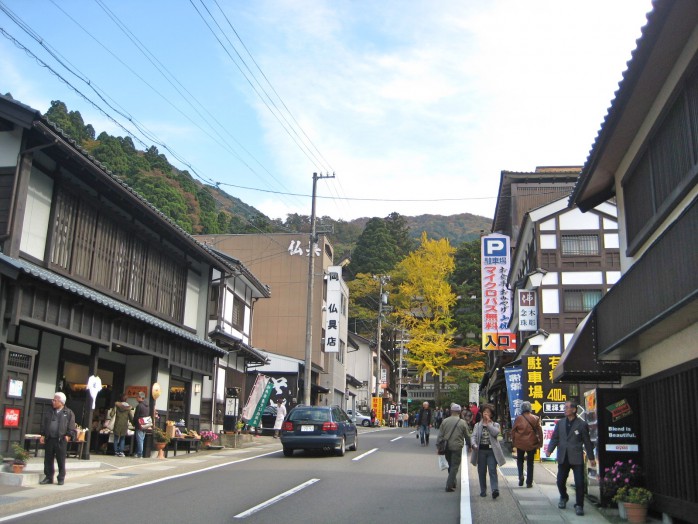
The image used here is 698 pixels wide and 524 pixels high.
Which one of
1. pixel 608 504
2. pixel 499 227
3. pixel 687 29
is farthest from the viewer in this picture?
pixel 499 227

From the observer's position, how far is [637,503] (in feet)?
31.3

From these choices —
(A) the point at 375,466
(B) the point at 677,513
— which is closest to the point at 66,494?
(A) the point at 375,466

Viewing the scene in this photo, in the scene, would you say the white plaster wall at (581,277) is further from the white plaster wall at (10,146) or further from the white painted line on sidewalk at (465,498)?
the white plaster wall at (10,146)

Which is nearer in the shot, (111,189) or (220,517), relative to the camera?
(220,517)

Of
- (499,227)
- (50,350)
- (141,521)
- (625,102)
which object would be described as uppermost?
(499,227)

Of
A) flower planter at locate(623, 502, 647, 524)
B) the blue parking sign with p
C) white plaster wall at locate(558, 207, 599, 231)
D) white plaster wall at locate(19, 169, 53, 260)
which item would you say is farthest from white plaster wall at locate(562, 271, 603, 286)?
white plaster wall at locate(19, 169, 53, 260)

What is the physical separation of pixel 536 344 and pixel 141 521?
20717mm

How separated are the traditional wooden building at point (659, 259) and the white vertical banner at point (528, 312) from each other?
15.2 meters

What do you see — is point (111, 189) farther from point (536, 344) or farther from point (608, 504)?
point (536, 344)

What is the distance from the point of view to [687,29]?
8211 mm

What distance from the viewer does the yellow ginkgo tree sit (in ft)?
182

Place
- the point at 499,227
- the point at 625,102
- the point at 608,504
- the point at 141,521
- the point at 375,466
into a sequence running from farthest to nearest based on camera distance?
1. the point at 499,227
2. the point at 375,466
3. the point at 608,504
4. the point at 625,102
5. the point at 141,521

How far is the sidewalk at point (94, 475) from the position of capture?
10.4 metres

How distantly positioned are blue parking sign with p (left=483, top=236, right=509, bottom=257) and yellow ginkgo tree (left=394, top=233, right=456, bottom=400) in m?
19.1
